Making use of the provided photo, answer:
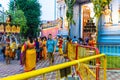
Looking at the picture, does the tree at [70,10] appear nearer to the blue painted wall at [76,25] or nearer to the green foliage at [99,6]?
the blue painted wall at [76,25]

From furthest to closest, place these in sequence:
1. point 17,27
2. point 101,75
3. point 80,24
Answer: point 80,24 < point 17,27 < point 101,75

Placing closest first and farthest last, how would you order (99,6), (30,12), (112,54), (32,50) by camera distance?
(32,50)
(112,54)
(99,6)
(30,12)

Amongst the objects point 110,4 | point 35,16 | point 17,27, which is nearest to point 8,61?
point 17,27

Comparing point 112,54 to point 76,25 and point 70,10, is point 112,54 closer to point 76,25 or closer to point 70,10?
point 70,10

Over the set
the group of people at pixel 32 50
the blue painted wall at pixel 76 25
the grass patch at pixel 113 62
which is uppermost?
the blue painted wall at pixel 76 25

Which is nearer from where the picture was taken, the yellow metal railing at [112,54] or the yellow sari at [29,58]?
the yellow sari at [29,58]

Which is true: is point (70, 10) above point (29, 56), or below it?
above

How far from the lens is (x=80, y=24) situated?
26188 millimetres

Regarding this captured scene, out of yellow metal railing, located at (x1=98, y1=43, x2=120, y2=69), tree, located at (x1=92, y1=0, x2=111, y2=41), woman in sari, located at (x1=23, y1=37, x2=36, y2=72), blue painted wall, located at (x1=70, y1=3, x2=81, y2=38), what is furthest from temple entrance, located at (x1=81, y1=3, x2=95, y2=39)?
woman in sari, located at (x1=23, y1=37, x2=36, y2=72)

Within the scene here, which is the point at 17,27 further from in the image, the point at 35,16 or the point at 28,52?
the point at 35,16

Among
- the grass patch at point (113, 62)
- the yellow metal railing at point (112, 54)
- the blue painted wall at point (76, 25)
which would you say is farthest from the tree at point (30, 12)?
the grass patch at point (113, 62)

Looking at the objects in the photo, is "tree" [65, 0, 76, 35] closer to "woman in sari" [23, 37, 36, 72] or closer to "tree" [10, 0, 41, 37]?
"woman in sari" [23, 37, 36, 72]

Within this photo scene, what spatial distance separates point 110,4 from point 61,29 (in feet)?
35.2

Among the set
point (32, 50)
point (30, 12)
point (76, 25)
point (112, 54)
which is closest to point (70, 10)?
point (76, 25)
